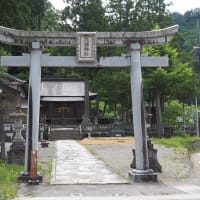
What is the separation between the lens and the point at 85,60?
46.1 ft

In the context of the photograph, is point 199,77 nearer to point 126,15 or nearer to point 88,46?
point 126,15

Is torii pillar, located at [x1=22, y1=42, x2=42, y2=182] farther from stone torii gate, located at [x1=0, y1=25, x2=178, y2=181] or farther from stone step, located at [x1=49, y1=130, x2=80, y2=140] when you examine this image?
stone step, located at [x1=49, y1=130, x2=80, y2=140]

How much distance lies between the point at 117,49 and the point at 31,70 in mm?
30520

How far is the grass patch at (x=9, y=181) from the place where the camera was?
10.6 metres

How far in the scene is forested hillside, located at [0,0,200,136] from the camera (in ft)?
122

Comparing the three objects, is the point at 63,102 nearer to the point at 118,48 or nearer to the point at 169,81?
the point at 118,48

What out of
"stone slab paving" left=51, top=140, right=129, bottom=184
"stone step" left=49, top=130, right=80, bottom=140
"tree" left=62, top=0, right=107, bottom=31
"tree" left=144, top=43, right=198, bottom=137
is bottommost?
"stone slab paving" left=51, top=140, right=129, bottom=184

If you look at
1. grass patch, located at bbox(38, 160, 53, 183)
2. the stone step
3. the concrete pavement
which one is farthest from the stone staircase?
the concrete pavement

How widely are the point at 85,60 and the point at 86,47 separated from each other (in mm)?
474

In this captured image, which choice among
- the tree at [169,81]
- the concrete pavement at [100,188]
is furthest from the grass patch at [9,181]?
the tree at [169,81]

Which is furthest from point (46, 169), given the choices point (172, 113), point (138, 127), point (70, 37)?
point (172, 113)

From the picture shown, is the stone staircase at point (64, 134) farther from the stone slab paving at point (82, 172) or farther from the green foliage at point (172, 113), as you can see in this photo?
the stone slab paving at point (82, 172)

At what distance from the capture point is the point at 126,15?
185ft

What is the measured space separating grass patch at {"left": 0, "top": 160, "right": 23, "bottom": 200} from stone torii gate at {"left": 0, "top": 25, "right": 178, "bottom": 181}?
68cm
